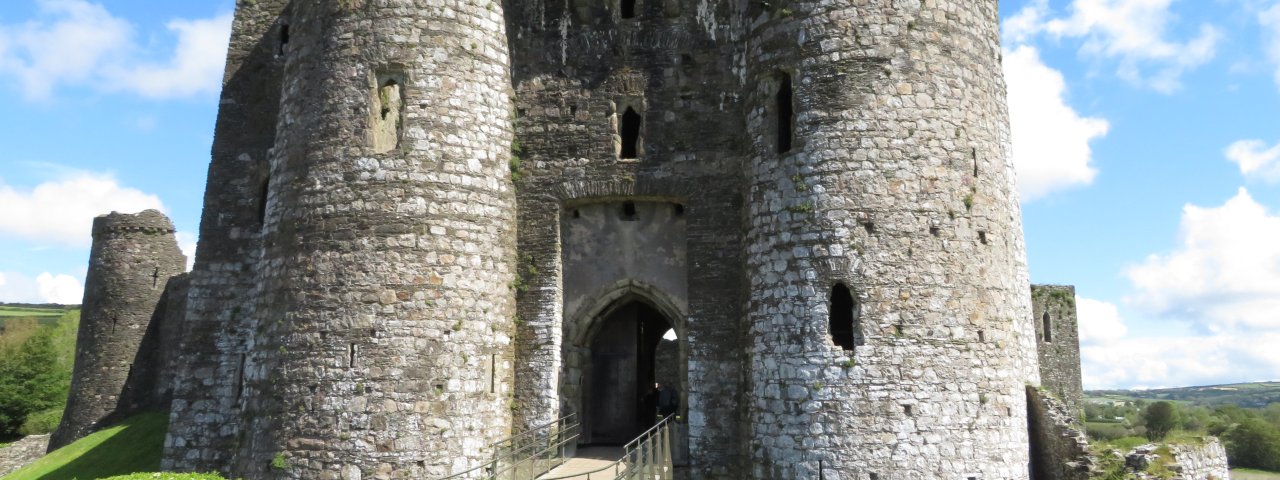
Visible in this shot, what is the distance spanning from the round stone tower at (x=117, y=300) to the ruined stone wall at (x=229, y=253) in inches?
583

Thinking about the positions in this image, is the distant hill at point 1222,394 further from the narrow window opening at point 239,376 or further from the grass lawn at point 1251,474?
the narrow window opening at point 239,376

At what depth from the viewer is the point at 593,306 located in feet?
58.4

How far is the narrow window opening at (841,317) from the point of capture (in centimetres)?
1470

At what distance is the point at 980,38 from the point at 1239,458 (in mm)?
40065

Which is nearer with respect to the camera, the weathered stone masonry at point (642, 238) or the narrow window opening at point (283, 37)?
the weathered stone masonry at point (642, 238)

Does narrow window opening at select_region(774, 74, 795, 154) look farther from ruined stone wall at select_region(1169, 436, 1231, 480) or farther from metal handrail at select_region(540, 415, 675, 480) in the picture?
ruined stone wall at select_region(1169, 436, 1231, 480)

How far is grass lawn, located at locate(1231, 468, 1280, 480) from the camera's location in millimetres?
41594

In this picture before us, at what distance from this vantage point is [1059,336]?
33.0 m

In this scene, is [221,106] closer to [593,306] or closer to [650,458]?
[593,306]

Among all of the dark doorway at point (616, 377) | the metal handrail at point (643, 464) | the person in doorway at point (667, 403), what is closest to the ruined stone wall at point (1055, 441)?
the metal handrail at point (643, 464)

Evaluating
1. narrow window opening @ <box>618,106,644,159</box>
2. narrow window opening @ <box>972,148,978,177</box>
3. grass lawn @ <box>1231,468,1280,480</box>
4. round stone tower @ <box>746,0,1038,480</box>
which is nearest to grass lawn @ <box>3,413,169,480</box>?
narrow window opening @ <box>618,106,644,159</box>

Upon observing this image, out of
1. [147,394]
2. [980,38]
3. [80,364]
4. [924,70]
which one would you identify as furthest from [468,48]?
[80,364]

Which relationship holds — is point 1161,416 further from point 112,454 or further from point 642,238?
point 112,454

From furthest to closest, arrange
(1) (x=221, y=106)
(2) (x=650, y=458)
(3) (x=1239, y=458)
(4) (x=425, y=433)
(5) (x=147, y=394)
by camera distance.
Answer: (3) (x=1239, y=458)
(5) (x=147, y=394)
(1) (x=221, y=106)
(4) (x=425, y=433)
(2) (x=650, y=458)
